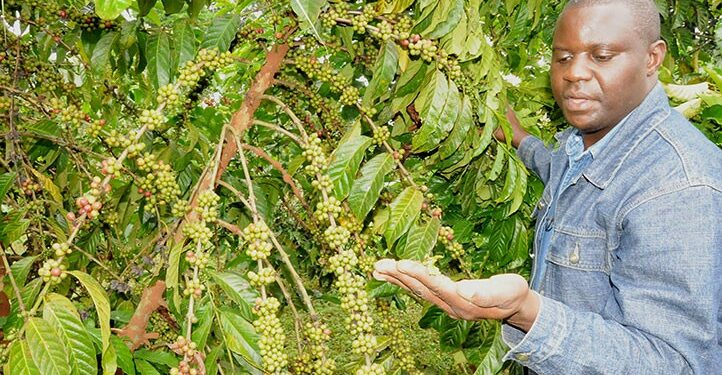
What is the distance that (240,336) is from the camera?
64.9 inches

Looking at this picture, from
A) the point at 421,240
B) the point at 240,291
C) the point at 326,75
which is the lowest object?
the point at 421,240

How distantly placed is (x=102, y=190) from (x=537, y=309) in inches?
39.5

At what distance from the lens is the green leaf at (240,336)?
1627mm

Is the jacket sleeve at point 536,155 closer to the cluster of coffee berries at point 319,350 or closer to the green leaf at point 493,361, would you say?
the green leaf at point 493,361

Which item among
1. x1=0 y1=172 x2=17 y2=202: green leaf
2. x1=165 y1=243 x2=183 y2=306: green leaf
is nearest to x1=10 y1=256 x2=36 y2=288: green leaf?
x1=0 y1=172 x2=17 y2=202: green leaf

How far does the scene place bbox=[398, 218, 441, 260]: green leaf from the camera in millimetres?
1821

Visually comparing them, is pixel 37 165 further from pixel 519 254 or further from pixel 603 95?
pixel 603 95

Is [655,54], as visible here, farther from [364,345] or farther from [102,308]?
[102,308]

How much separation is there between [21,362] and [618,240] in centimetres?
133

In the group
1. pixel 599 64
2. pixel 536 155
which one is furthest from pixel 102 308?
pixel 536 155

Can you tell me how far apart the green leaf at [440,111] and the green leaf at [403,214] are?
162mm

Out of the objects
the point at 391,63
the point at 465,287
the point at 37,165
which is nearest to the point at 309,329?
the point at 465,287

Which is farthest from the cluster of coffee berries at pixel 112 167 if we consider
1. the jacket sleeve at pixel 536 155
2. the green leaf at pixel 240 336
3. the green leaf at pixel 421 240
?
the jacket sleeve at pixel 536 155

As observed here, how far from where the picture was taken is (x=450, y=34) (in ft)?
6.31
